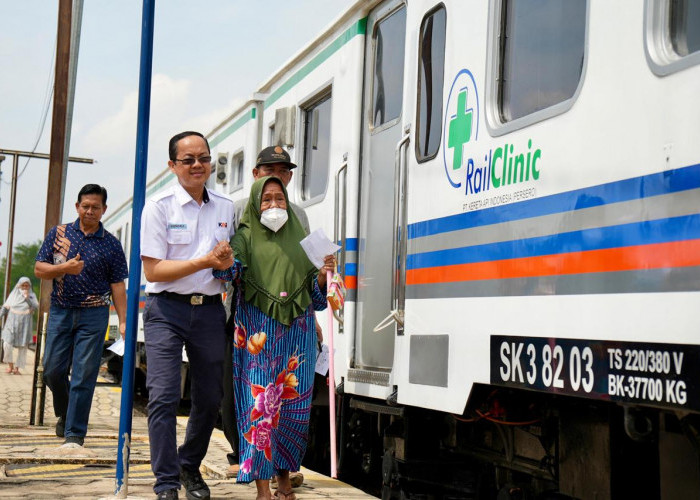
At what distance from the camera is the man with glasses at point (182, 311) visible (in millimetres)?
5082

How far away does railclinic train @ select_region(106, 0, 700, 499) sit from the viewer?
3.50 m

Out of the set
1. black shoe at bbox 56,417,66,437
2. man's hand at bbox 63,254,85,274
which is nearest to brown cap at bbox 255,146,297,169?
man's hand at bbox 63,254,85,274

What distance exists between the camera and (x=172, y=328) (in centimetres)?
522

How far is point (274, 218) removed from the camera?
5293mm

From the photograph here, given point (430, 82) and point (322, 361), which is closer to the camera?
point (430, 82)

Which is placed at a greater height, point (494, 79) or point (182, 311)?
point (494, 79)

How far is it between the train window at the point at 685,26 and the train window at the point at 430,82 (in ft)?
6.22

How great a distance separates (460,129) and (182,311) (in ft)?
5.48

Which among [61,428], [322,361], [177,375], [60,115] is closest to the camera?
[177,375]

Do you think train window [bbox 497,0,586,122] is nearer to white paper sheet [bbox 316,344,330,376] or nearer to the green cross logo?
the green cross logo

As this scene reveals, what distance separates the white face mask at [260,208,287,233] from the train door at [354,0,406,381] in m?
0.97

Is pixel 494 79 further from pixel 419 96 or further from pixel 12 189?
pixel 12 189

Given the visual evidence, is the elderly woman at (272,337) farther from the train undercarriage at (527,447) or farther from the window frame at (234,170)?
the window frame at (234,170)

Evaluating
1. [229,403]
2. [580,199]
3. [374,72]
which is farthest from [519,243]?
[374,72]
